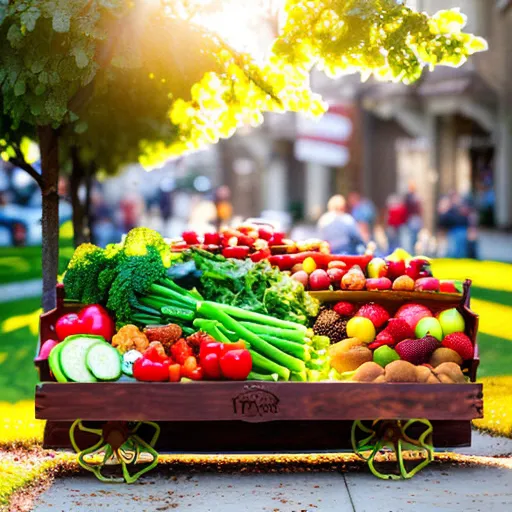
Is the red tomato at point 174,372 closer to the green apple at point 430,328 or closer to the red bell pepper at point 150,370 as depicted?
the red bell pepper at point 150,370

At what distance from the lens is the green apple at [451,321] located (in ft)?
24.1

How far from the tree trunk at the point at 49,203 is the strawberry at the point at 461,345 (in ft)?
10.7

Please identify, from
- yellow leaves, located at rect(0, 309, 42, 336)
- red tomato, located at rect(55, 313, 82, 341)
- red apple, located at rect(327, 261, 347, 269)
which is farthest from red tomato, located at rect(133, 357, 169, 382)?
yellow leaves, located at rect(0, 309, 42, 336)

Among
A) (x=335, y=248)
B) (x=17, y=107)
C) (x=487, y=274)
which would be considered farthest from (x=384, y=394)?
(x=487, y=274)

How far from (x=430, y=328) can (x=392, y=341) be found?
0.28 metres

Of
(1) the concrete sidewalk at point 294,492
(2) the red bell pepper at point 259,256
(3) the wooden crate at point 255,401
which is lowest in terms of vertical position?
(1) the concrete sidewalk at point 294,492

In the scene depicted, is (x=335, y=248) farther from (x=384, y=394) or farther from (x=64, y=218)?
(x=64, y=218)

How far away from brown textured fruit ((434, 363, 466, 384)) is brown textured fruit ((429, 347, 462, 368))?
0.40 ft

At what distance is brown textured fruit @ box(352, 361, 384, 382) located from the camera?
22.4 ft

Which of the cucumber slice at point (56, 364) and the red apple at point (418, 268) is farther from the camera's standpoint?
the red apple at point (418, 268)

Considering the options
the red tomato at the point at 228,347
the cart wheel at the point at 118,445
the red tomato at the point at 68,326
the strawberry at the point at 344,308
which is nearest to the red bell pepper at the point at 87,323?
the red tomato at the point at 68,326

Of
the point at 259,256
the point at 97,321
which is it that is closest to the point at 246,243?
the point at 259,256

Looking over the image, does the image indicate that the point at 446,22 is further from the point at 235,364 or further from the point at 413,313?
the point at 235,364

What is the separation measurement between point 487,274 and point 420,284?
481 inches
